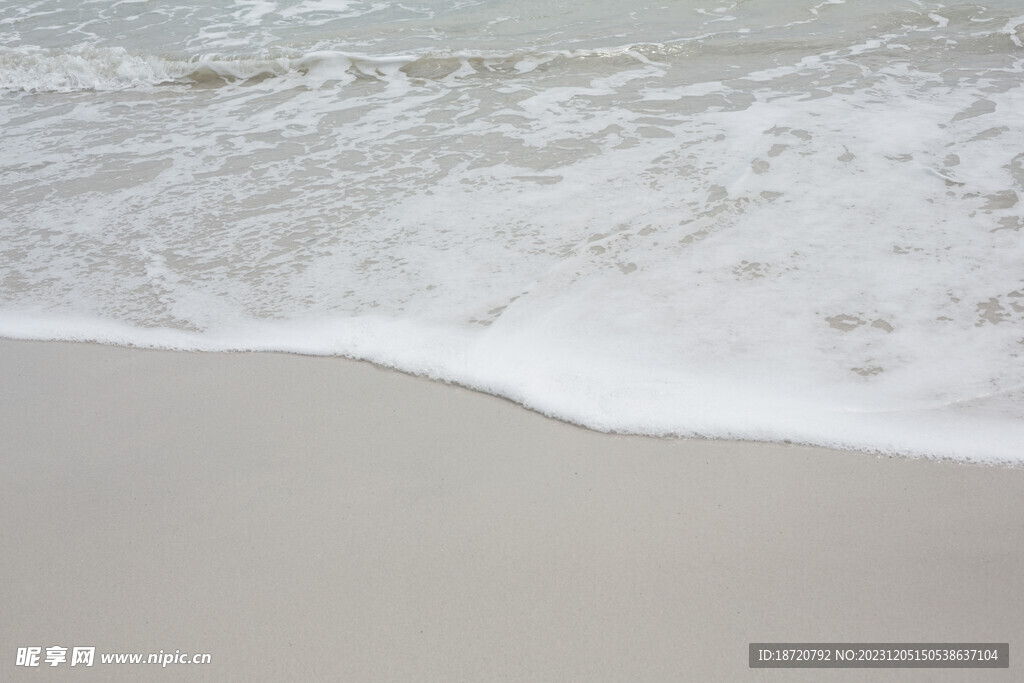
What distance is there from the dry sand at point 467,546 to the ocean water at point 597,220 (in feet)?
0.62

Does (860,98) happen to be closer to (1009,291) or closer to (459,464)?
(1009,291)

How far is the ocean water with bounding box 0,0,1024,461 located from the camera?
2.40 m

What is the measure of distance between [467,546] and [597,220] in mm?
1850

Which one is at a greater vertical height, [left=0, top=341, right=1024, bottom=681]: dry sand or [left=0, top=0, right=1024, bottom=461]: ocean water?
[left=0, top=0, right=1024, bottom=461]: ocean water

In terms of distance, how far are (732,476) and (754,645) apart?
0.49 m

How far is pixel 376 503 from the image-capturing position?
201 centimetres

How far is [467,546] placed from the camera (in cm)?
187

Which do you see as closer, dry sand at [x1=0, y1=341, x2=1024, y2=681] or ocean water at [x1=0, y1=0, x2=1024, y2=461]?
dry sand at [x1=0, y1=341, x2=1024, y2=681]

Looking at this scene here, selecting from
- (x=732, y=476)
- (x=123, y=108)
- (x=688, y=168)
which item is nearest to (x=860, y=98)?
(x=688, y=168)

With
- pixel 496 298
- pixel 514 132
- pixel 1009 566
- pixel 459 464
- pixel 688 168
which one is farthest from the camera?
pixel 514 132

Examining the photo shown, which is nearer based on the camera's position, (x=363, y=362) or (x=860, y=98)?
(x=363, y=362)

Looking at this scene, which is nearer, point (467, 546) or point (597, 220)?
point (467, 546)

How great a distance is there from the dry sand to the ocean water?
0.19 metres

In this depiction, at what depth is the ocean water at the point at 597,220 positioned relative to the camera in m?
2.40
